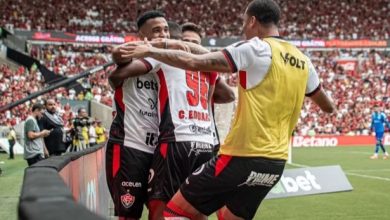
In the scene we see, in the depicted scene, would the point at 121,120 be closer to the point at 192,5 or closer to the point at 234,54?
the point at 234,54

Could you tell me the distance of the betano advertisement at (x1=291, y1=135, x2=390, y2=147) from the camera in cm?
3275

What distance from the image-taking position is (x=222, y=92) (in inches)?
199

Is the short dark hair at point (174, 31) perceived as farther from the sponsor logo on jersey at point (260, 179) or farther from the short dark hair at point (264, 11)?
the sponsor logo on jersey at point (260, 179)

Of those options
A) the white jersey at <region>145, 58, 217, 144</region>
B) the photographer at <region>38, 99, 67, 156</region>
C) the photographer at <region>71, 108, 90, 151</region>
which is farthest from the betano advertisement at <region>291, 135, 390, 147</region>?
the white jersey at <region>145, 58, 217, 144</region>

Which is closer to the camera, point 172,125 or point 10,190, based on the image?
point 172,125

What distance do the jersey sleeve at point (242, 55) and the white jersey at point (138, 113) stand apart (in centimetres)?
92

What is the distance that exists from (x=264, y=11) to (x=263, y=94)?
1.76ft

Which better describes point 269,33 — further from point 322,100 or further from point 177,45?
point 322,100

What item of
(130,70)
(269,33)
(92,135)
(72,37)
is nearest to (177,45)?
(130,70)

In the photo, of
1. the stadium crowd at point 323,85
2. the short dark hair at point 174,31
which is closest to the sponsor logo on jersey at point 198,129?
the short dark hair at point 174,31

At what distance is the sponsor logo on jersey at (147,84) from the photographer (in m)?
4.48

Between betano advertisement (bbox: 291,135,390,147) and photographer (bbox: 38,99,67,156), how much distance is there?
69.5ft

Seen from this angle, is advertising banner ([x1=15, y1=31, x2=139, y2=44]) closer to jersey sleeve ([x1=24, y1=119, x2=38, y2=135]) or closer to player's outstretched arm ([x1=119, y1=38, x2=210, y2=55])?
jersey sleeve ([x1=24, y1=119, x2=38, y2=135])

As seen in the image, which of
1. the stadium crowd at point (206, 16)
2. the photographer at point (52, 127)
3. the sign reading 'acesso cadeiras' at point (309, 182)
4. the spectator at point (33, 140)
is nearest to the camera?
the sign reading 'acesso cadeiras' at point (309, 182)
